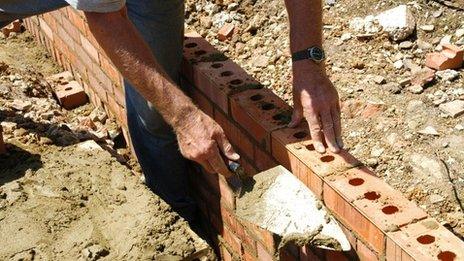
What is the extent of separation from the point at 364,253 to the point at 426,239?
0.29 meters

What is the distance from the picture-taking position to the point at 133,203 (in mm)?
3273


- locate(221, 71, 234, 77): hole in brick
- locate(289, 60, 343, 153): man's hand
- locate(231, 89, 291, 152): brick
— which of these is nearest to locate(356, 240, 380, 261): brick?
locate(289, 60, 343, 153): man's hand

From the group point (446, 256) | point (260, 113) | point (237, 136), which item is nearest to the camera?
point (446, 256)

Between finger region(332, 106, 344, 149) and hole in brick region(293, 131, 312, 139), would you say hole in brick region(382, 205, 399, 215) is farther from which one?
hole in brick region(293, 131, 312, 139)

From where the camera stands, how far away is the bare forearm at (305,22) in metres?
3.01

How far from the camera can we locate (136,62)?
273 cm

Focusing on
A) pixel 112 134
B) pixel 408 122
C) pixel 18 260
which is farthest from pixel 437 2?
pixel 18 260

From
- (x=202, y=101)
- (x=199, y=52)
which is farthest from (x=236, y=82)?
(x=199, y=52)

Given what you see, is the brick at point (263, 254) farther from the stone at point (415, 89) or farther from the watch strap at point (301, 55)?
the stone at point (415, 89)

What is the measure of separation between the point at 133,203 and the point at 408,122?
154cm

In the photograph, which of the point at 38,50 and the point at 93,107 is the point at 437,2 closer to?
the point at 93,107

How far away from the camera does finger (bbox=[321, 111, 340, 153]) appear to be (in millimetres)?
2830

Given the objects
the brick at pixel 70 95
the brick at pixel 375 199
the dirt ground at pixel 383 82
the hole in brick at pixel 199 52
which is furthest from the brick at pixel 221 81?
the brick at pixel 70 95

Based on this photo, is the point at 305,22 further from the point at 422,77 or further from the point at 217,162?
the point at 422,77
